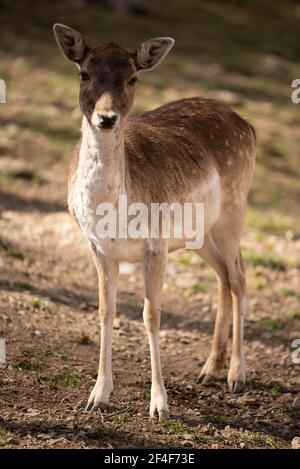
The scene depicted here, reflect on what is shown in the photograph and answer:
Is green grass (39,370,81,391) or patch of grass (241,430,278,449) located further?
green grass (39,370,81,391)

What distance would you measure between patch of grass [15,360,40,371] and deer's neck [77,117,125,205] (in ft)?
5.67

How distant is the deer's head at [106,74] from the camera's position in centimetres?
639

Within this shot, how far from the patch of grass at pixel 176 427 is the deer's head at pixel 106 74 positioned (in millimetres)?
2226

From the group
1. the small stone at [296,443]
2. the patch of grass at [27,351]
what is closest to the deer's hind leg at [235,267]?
the small stone at [296,443]

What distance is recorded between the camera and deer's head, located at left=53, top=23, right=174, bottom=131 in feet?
21.0

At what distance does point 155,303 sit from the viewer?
7043 millimetres

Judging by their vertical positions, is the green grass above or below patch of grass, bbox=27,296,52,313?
below

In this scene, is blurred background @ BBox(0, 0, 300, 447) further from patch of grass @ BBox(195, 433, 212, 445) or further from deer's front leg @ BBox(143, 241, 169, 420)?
deer's front leg @ BBox(143, 241, 169, 420)

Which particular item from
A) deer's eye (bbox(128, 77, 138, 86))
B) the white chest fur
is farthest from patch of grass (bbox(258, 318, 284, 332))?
deer's eye (bbox(128, 77, 138, 86))

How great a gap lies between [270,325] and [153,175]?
3.03m

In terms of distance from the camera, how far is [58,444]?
6.17 metres

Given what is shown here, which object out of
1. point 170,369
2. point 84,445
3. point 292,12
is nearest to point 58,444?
point 84,445

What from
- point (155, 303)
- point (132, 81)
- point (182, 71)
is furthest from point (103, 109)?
point (182, 71)
